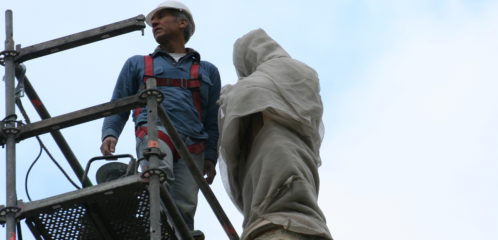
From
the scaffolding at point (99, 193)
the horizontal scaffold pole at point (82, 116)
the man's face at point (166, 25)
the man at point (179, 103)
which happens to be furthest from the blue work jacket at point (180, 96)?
the horizontal scaffold pole at point (82, 116)

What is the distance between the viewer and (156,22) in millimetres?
15406

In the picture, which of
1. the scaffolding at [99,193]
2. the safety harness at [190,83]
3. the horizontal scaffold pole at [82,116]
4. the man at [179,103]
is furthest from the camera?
the safety harness at [190,83]

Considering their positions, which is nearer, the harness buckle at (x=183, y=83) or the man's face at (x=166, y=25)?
the harness buckle at (x=183, y=83)

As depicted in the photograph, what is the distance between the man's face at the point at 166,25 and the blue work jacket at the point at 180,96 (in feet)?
1.12

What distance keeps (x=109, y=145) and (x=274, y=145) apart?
77.5 inches

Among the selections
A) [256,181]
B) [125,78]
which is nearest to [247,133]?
[256,181]

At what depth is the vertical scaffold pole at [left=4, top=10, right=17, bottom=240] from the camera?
12133 millimetres

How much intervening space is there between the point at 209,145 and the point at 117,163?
1.68 meters

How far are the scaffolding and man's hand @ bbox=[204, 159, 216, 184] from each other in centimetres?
109

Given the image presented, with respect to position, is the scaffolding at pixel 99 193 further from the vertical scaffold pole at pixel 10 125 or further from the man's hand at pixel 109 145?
the man's hand at pixel 109 145

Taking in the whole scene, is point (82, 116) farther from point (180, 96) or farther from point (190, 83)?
point (190, 83)

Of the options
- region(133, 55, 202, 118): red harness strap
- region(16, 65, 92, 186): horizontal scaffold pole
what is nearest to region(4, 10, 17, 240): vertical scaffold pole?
region(16, 65, 92, 186): horizontal scaffold pole

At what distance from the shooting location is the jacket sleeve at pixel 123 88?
14.5m

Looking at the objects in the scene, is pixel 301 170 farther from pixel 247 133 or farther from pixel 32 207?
pixel 32 207
